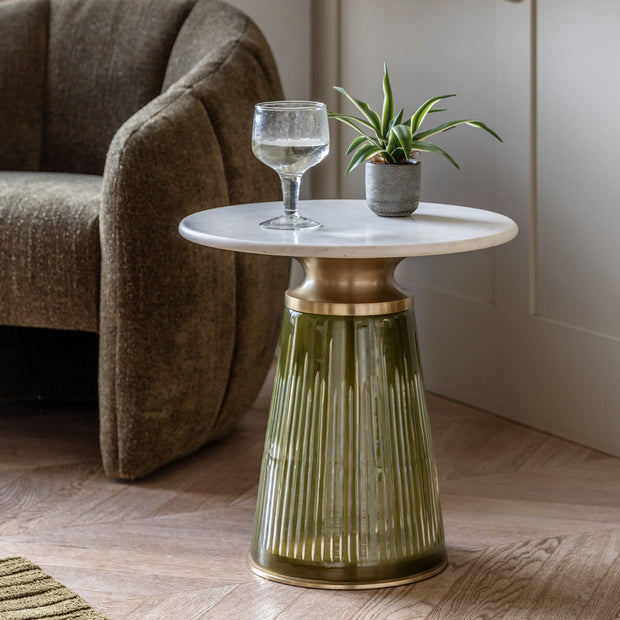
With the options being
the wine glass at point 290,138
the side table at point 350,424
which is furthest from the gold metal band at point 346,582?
the wine glass at point 290,138

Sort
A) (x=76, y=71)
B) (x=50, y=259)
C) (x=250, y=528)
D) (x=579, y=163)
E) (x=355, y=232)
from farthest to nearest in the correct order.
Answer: (x=76, y=71)
(x=579, y=163)
(x=50, y=259)
(x=250, y=528)
(x=355, y=232)

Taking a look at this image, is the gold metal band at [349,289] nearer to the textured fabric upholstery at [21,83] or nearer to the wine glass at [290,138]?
the wine glass at [290,138]

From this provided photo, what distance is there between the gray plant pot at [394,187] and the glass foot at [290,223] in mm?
87

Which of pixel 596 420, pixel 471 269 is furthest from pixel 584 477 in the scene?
pixel 471 269

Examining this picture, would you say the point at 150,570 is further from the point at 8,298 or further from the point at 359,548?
the point at 8,298

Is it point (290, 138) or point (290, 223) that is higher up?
point (290, 138)

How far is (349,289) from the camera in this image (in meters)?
1.23

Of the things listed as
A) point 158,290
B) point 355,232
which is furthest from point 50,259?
point 355,232

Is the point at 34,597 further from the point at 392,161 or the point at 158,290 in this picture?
the point at 392,161

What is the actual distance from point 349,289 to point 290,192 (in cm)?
14

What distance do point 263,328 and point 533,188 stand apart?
52 cm

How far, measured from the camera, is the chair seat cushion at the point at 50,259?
1.56 meters

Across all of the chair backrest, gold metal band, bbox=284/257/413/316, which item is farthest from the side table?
the chair backrest

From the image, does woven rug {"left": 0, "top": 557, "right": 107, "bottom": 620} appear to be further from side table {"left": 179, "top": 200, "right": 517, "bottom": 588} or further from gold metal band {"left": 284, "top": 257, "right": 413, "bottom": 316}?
gold metal band {"left": 284, "top": 257, "right": 413, "bottom": 316}
